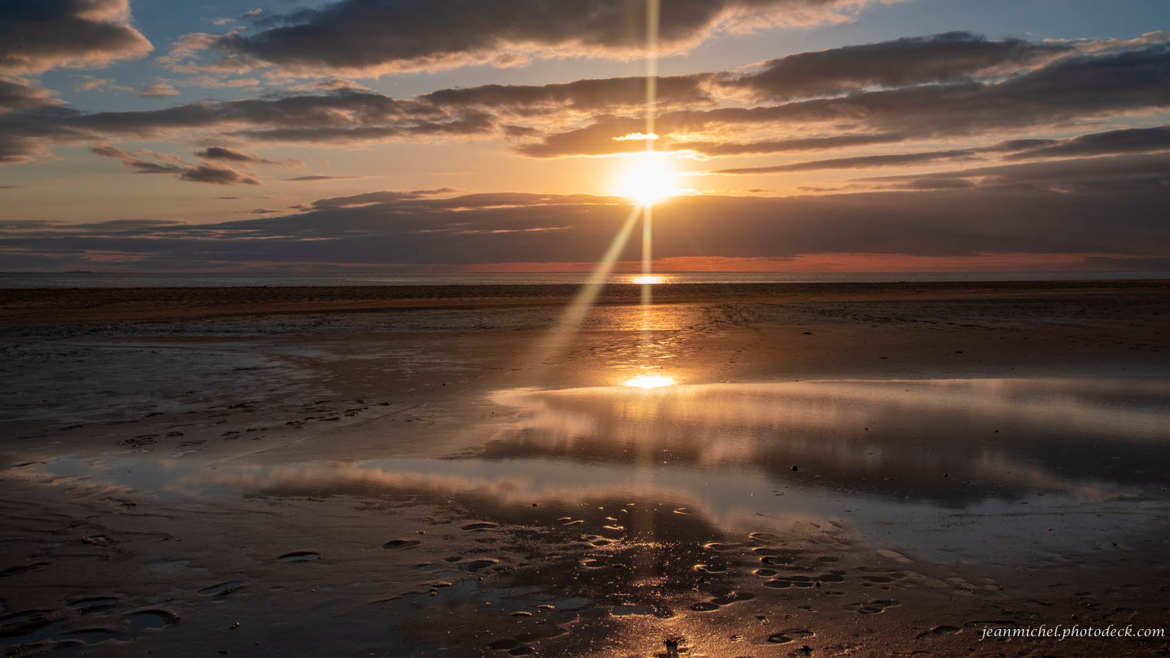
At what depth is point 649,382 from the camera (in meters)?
15.8

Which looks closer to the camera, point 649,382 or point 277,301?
point 649,382

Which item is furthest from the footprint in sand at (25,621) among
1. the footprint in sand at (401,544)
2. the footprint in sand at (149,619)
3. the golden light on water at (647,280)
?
the golden light on water at (647,280)

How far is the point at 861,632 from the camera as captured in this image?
476 centimetres

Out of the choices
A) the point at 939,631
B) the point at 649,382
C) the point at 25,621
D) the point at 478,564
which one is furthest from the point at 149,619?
the point at 649,382

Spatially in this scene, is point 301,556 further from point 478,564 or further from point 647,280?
point 647,280

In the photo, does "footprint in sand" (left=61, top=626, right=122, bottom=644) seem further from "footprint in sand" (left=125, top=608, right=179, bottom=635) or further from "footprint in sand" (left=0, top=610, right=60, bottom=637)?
"footprint in sand" (left=0, top=610, right=60, bottom=637)

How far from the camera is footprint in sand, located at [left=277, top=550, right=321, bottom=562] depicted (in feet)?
19.9

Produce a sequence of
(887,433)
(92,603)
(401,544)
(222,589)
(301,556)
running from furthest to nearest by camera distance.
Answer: (887,433)
(401,544)
(301,556)
(222,589)
(92,603)

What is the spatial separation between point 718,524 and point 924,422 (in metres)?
5.83

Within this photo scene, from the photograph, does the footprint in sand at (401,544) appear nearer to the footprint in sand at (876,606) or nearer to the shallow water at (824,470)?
the shallow water at (824,470)

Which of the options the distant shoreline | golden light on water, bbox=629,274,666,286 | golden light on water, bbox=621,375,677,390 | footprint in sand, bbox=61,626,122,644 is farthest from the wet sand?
golden light on water, bbox=629,274,666,286

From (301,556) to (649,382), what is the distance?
403 inches

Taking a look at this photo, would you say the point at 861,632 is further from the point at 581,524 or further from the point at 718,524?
the point at 581,524

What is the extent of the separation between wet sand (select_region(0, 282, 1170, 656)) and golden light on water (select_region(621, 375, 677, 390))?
40 centimetres
